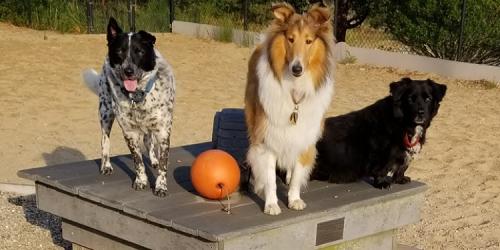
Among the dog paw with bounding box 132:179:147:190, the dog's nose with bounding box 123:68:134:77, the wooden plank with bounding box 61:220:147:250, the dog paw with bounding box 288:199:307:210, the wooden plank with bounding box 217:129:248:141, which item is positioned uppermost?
the dog's nose with bounding box 123:68:134:77

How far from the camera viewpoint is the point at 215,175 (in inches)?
186

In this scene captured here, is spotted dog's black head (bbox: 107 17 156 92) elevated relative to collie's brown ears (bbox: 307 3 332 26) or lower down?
lower down

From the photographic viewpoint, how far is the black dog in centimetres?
520

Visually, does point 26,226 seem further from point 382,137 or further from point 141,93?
point 382,137

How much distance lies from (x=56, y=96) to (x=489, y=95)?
286 inches

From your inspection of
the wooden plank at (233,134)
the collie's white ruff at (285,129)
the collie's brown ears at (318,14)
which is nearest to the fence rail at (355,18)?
the wooden plank at (233,134)

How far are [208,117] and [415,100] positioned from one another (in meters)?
5.34

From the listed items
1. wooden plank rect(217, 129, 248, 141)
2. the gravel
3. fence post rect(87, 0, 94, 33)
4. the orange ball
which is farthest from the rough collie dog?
fence post rect(87, 0, 94, 33)

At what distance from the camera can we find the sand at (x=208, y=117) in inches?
260

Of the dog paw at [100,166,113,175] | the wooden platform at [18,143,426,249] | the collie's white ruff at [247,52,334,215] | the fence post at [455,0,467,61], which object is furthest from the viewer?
the fence post at [455,0,467,61]

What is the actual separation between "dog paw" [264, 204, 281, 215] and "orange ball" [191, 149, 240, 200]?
1.06 ft

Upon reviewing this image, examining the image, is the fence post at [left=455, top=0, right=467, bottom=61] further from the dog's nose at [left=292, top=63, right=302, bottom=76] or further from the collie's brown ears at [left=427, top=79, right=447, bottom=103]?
the dog's nose at [left=292, top=63, right=302, bottom=76]

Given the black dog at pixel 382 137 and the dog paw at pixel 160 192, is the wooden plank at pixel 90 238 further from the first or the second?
the black dog at pixel 382 137

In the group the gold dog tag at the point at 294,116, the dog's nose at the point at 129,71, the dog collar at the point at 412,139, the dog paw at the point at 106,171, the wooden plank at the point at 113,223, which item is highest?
the dog's nose at the point at 129,71
